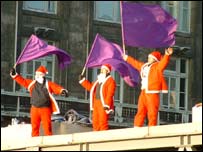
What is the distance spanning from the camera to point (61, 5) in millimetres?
37906

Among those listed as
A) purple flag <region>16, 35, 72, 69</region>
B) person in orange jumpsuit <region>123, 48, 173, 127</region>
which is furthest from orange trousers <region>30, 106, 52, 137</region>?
purple flag <region>16, 35, 72, 69</region>

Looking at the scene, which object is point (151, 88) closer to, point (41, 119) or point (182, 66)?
point (41, 119)

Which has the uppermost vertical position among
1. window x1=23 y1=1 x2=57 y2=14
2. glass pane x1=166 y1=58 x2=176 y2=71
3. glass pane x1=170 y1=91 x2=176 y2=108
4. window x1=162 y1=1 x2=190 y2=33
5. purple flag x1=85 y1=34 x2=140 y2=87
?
window x1=162 y1=1 x2=190 y2=33

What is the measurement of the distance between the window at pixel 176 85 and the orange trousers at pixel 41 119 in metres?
19.0

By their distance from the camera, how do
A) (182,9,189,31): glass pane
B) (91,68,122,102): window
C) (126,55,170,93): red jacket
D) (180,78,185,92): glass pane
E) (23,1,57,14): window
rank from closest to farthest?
(126,55,170,93): red jacket < (23,1,57,14): window < (91,68,122,102): window < (180,78,185,92): glass pane < (182,9,189,31): glass pane

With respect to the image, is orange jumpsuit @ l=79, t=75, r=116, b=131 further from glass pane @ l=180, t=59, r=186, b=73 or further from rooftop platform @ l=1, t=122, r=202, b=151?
glass pane @ l=180, t=59, r=186, b=73

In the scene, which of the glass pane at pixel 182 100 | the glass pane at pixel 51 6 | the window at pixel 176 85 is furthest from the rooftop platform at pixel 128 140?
the glass pane at pixel 182 100

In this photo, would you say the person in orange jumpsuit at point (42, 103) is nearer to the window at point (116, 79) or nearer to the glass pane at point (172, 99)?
the window at point (116, 79)

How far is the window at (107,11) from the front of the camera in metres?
38.8

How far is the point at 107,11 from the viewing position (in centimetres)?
3884

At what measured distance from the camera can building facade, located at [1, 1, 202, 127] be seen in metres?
36.2

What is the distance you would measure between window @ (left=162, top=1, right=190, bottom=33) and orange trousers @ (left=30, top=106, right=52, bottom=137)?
20077mm

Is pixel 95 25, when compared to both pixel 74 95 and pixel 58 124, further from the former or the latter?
pixel 58 124

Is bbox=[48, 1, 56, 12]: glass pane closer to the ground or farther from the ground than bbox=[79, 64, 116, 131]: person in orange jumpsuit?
farther from the ground
